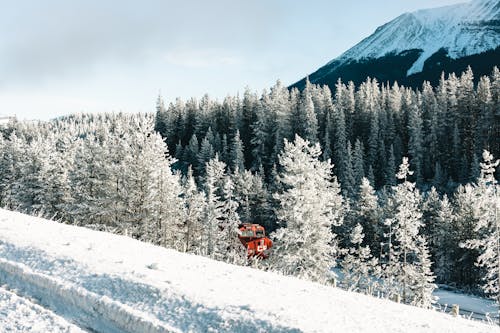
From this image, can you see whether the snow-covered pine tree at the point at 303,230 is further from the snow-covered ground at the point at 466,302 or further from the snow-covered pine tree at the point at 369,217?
the snow-covered pine tree at the point at 369,217

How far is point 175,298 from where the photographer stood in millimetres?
7328

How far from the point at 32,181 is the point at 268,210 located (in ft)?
118

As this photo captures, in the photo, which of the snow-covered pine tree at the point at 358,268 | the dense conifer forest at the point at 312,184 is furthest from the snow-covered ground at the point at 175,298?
the snow-covered pine tree at the point at 358,268

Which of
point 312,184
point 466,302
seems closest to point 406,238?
point 312,184

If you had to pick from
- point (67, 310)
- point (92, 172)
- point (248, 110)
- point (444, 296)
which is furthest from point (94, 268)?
point (248, 110)

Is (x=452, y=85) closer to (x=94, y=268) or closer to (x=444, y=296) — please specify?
(x=444, y=296)

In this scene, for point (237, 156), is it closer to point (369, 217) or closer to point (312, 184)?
point (369, 217)

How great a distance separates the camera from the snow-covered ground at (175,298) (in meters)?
6.56

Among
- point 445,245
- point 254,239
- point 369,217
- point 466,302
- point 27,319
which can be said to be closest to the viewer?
point 27,319

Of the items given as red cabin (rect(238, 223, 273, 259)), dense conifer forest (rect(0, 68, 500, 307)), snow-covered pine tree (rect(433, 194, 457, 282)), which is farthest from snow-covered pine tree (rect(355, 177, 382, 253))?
red cabin (rect(238, 223, 273, 259))

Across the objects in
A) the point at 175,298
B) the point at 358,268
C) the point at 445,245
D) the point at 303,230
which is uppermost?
the point at 175,298

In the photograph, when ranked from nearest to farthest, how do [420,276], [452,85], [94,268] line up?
[94,268] → [420,276] → [452,85]

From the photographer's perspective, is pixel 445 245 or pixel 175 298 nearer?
pixel 175 298

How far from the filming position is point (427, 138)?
293ft
